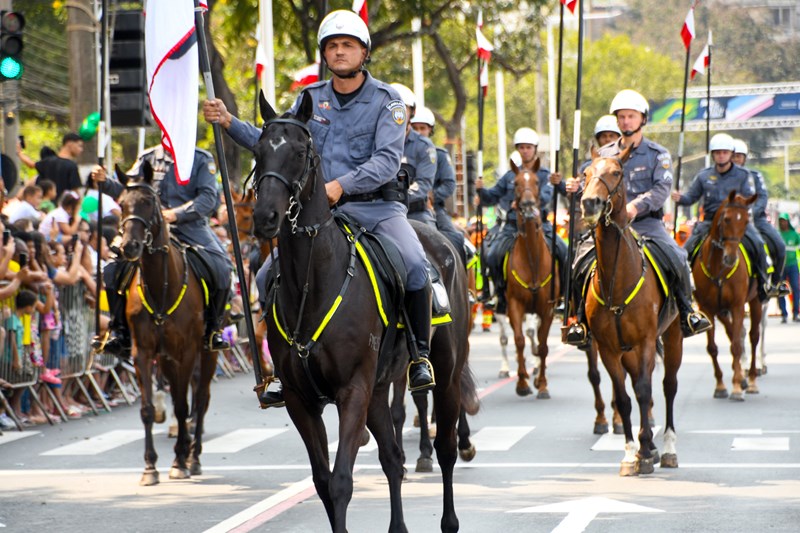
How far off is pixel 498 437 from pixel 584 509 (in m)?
4.01

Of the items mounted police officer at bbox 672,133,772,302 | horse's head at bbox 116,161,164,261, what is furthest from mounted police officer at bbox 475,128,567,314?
horse's head at bbox 116,161,164,261

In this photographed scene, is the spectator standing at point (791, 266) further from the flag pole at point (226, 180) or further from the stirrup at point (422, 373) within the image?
the flag pole at point (226, 180)

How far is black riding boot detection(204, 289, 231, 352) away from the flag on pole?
13.1ft

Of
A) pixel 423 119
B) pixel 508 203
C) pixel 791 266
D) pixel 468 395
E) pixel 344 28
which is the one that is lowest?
pixel 791 266

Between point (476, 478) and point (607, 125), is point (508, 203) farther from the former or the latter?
point (476, 478)

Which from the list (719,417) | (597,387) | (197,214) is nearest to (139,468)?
(197,214)

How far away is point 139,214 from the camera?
12.3 m

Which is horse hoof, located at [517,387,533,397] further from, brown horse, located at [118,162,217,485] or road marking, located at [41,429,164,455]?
brown horse, located at [118,162,217,485]

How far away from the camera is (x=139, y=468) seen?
1312 cm

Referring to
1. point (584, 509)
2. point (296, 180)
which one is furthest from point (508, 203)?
point (296, 180)

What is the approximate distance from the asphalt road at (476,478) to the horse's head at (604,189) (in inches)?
80.4

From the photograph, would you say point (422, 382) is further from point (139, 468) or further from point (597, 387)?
point (597, 387)

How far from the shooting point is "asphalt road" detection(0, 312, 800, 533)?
1025cm

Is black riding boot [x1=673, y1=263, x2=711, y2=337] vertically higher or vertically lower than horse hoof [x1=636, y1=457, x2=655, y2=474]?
higher
